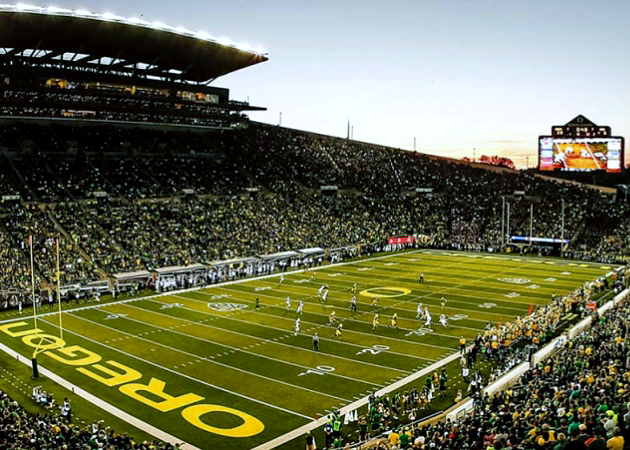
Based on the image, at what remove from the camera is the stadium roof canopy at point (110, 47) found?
4706 centimetres

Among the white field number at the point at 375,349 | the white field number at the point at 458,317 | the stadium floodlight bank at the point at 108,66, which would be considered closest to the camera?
the white field number at the point at 375,349

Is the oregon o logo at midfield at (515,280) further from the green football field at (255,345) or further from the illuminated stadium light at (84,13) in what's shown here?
the illuminated stadium light at (84,13)

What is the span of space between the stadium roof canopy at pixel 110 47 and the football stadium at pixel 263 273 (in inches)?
10.1

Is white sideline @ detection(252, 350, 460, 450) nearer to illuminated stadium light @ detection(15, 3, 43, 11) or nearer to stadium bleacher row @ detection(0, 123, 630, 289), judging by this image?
stadium bleacher row @ detection(0, 123, 630, 289)

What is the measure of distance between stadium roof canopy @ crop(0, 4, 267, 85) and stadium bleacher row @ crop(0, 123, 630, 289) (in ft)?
19.3

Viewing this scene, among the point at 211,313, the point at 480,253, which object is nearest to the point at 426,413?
the point at 211,313

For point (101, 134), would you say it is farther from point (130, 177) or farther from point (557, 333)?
point (557, 333)

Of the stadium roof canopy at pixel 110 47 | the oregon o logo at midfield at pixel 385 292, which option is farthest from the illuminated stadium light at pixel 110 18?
the oregon o logo at midfield at pixel 385 292

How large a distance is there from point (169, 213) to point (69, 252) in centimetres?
1222

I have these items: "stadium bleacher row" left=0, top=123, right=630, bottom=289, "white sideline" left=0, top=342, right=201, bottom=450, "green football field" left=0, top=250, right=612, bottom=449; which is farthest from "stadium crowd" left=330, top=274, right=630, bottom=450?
"stadium bleacher row" left=0, top=123, right=630, bottom=289

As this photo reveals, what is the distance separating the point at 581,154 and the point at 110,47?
50087 mm

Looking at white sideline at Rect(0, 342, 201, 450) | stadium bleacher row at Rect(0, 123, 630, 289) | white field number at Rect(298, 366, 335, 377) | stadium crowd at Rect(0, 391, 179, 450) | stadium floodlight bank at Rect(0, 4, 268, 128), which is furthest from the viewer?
stadium floodlight bank at Rect(0, 4, 268, 128)

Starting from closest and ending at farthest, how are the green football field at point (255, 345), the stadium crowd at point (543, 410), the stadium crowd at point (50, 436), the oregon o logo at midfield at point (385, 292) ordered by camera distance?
the stadium crowd at point (543, 410), the stadium crowd at point (50, 436), the green football field at point (255, 345), the oregon o logo at midfield at point (385, 292)

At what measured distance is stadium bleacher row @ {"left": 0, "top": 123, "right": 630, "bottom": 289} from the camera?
43.5 meters
